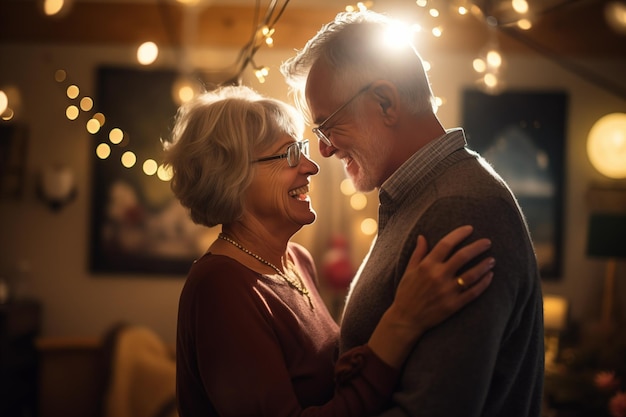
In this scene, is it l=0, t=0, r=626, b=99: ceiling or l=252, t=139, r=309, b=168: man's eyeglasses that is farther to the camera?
l=0, t=0, r=626, b=99: ceiling

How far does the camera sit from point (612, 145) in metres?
5.00

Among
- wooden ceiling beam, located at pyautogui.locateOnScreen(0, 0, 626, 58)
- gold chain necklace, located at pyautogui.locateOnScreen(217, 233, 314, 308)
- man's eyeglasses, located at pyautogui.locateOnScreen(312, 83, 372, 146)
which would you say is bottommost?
gold chain necklace, located at pyautogui.locateOnScreen(217, 233, 314, 308)

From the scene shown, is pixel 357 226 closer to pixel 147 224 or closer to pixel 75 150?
pixel 147 224

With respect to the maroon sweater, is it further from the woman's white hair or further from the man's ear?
the man's ear

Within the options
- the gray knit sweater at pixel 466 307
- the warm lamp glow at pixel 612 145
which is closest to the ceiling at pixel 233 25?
the warm lamp glow at pixel 612 145

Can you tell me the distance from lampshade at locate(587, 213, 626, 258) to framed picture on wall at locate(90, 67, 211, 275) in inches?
112

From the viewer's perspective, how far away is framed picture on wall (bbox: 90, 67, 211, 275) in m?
5.55

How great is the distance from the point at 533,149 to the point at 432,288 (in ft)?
15.3

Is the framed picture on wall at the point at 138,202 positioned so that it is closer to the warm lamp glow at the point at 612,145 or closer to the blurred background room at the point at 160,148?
the blurred background room at the point at 160,148

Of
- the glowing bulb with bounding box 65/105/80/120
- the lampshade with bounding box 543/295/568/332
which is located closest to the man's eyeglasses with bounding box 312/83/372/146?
the glowing bulb with bounding box 65/105/80/120

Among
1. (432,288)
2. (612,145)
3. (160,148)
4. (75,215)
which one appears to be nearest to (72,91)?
(432,288)

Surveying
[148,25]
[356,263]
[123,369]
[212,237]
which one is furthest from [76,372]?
[148,25]

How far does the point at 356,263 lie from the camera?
18.4 ft

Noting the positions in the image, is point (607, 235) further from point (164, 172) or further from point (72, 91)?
point (72, 91)
